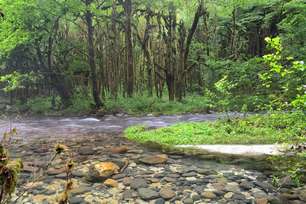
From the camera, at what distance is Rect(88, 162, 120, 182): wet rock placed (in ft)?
17.4

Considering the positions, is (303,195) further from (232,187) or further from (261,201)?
(232,187)

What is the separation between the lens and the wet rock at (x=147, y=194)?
459 centimetres

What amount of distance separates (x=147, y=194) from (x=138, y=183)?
422mm

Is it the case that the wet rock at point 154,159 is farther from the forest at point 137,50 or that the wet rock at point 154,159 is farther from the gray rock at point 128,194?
the forest at point 137,50

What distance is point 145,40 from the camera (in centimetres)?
1661

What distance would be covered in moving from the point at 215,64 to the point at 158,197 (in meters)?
11.0

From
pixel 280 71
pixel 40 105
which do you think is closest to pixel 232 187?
pixel 280 71

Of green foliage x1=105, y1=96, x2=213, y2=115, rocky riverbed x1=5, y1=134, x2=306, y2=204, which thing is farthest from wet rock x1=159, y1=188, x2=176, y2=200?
green foliage x1=105, y1=96, x2=213, y2=115

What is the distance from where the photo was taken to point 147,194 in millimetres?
4684

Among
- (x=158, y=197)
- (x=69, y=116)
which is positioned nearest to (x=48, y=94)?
(x=69, y=116)

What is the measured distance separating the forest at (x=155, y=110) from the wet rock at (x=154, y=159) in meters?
0.04

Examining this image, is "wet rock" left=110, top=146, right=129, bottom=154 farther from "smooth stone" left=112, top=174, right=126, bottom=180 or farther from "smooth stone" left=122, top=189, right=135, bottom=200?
"smooth stone" left=122, top=189, right=135, bottom=200

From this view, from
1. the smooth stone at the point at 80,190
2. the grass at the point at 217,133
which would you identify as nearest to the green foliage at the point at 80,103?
the grass at the point at 217,133

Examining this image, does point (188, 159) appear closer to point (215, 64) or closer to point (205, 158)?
point (205, 158)
